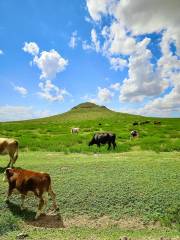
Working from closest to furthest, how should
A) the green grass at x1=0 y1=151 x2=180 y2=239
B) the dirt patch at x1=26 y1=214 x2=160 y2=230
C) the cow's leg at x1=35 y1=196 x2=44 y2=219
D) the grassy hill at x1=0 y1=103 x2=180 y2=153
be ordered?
the green grass at x1=0 y1=151 x2=180 y2=239, the dirt patch at x1=26 y1=214 x2=160 y2=230, the cow's leg at x1=35 y1=196 x2=44 y2=219, the grassy hill at x1=0 y1=103 x2=180 y2=153

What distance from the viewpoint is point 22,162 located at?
1755 cm

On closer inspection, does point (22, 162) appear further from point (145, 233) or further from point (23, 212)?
point (145, 233)

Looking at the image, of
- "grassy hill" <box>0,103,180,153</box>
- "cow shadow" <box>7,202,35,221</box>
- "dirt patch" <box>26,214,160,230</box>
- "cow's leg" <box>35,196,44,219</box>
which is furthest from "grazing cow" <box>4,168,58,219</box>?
"grassy hill" <box>0,103,180,153</box>

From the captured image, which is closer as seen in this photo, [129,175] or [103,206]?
[103,206]

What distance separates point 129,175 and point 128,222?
138 inches

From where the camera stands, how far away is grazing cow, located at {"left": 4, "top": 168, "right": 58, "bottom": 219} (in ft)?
33.4

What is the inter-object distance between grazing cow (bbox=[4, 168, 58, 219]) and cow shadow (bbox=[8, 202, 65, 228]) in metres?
0.17

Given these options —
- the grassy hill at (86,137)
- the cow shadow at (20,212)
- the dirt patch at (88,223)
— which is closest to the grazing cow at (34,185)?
the cow shadow at (20,212)

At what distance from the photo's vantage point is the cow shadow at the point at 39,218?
966 cm

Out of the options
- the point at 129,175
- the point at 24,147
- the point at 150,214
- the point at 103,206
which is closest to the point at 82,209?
the point at 103,206

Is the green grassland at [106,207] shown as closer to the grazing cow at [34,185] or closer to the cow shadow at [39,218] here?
the cow shadow at [39,218]

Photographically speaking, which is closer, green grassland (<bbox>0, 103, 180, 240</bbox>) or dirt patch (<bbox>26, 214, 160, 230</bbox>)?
green grassland (<bbox>0, 103, 180, 240</bbox>)

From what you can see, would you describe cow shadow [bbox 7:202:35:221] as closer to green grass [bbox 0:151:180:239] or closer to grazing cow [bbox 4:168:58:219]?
green grass [bbox 0:151:180:239]

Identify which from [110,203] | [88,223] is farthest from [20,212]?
[110,203]
